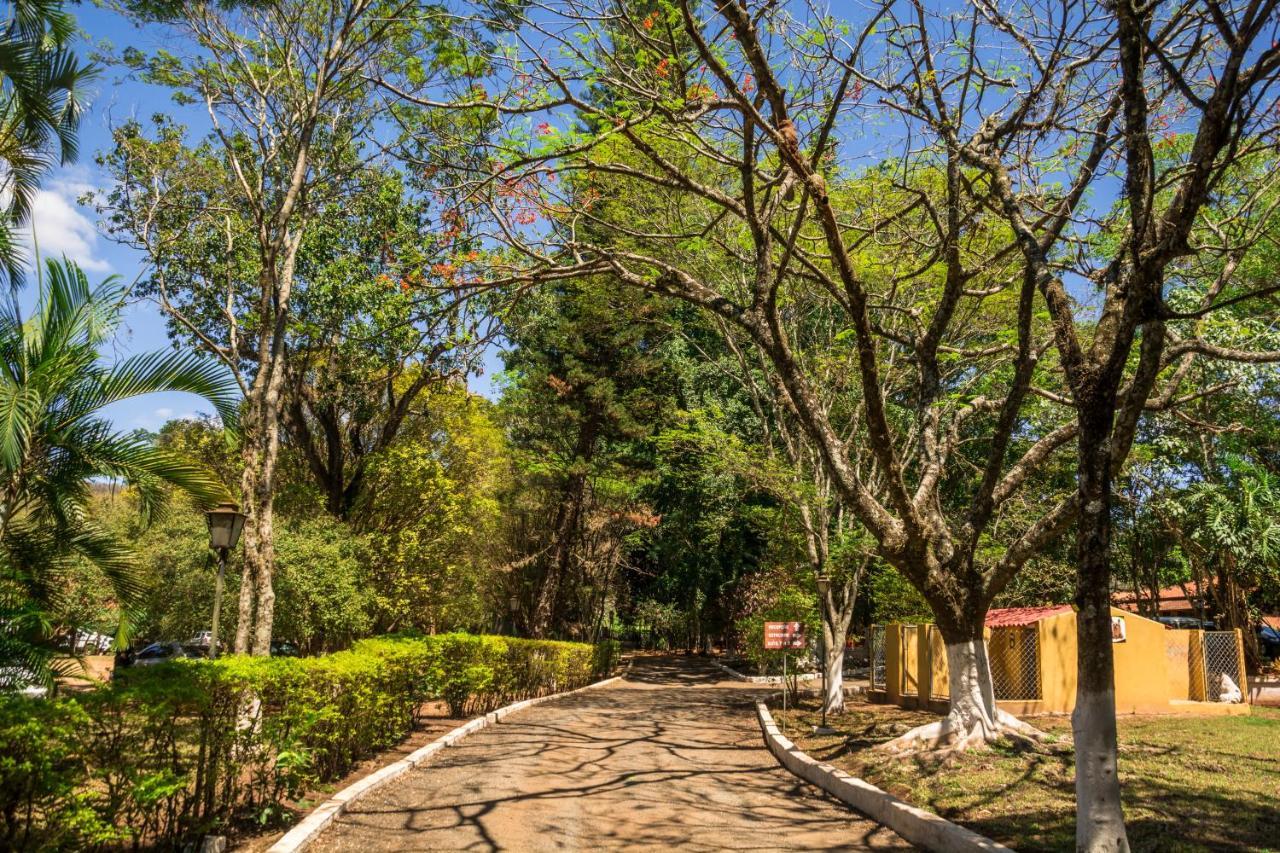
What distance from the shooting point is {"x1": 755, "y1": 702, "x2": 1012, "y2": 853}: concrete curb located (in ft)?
18.9

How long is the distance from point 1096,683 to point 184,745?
5.85 m

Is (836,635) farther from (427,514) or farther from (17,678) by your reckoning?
(17,678)

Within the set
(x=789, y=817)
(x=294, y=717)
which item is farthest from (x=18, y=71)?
(x=789, y=817)

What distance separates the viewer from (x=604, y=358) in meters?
25.6

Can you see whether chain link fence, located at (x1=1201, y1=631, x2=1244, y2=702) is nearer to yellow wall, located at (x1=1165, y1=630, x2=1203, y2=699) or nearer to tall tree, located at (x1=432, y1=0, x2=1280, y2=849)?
yellow wall, located at (x1=1165, y1=630, x2=1203, y2=699)

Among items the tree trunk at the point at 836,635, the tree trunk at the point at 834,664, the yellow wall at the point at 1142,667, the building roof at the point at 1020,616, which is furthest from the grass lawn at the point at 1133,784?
the tree trunk at the point at 836,635

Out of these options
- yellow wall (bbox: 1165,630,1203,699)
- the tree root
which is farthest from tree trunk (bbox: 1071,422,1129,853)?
yellow wall (bbox: 1165,630,1203,699)

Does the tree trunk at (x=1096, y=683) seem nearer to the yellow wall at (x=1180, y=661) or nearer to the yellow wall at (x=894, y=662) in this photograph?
the yellow wall at (x=1180, y=661)

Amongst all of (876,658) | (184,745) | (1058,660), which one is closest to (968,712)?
(1058,660)

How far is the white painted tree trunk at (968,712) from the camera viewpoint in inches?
346

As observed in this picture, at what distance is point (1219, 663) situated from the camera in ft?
47.0

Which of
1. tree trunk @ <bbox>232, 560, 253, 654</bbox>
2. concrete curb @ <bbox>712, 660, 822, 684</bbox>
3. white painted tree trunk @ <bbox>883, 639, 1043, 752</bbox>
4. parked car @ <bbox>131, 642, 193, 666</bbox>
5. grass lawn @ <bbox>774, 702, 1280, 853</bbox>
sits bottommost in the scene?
parked car @ <bbox>131, 642, 193, 666</bbox>

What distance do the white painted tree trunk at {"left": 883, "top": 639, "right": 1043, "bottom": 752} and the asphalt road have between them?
1512 millimetres

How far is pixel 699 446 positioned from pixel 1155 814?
12159mm
